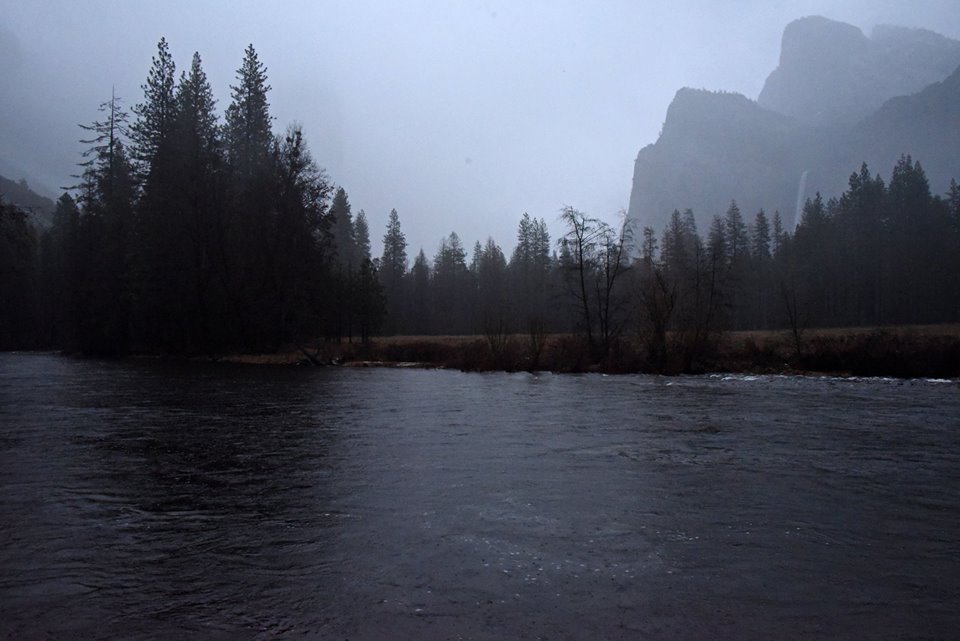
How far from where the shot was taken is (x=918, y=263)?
2638 inches

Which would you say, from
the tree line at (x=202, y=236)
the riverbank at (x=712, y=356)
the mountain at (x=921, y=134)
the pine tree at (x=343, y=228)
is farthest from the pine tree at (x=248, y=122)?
the mountain at (x=921, y=134)

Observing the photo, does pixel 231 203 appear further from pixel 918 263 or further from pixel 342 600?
pixel 918 263

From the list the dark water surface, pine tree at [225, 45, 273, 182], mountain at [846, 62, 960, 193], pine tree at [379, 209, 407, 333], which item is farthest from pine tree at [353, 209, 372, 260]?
mountain at [846, 62, 960, 193]

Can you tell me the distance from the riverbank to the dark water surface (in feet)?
48.9

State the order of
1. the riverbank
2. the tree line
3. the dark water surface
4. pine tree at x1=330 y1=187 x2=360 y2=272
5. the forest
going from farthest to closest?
1. pine tree at x1=330 y1=187 x2=360 y2=272
2. the tree line
3. the forest
4. the riverbank
5. the dark water surface

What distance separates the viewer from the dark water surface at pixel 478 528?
4688 mm

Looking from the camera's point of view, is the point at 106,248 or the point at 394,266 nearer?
the point at 106,248

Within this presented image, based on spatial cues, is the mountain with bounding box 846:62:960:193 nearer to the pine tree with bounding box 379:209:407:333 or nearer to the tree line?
the pine tree with bounding box 379:209:407:333

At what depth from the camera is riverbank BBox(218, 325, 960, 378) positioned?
2809 centimetres

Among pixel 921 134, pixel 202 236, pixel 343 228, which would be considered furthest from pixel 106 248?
pixel 921 134

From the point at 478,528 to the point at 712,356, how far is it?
94.5 feet

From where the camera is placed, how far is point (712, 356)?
32.7 metres

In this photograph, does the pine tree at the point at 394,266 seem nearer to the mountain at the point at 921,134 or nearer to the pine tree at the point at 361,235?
the pine tree at the point at 361,235

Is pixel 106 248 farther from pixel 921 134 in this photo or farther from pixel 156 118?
pixel 921 134
